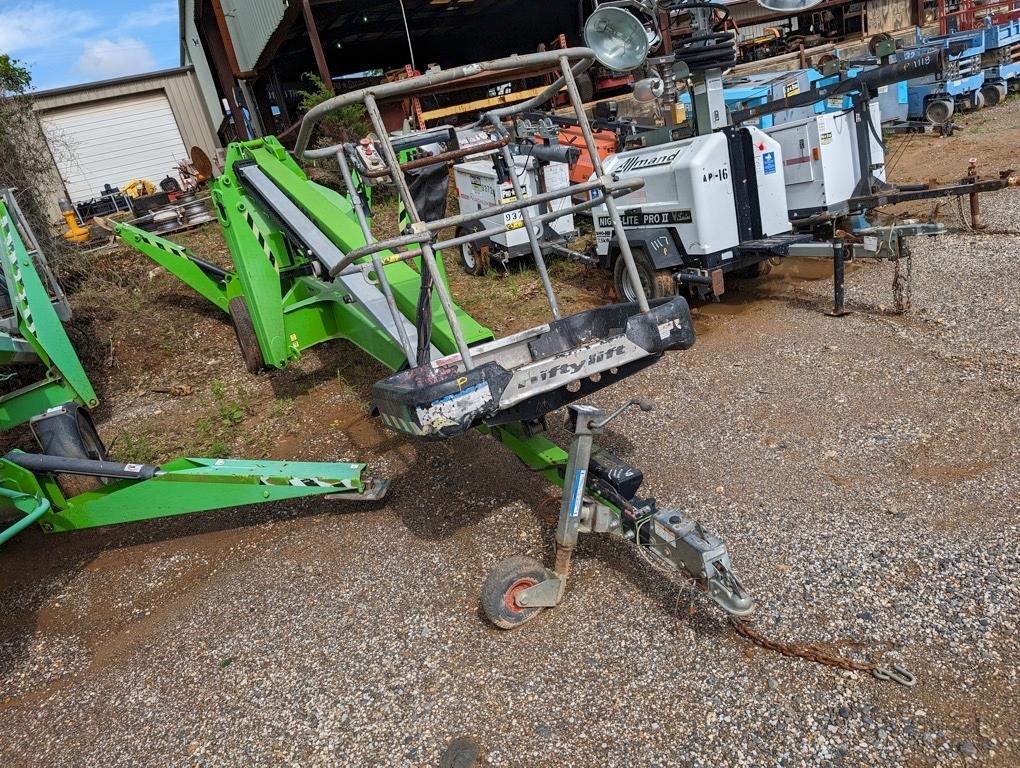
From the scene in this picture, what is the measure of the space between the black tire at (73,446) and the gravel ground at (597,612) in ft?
2.14

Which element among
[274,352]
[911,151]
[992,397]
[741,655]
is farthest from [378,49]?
[741,655]

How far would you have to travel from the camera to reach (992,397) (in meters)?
4.64

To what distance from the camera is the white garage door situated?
19.5 meters

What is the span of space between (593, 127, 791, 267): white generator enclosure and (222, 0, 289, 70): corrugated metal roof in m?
9.96

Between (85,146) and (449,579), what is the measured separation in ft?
68.3

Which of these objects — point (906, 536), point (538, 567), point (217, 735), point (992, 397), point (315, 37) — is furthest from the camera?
point (315, 37)

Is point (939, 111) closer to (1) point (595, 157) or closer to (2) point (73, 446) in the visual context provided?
(1) point (595, 157)

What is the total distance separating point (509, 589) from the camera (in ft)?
10.5

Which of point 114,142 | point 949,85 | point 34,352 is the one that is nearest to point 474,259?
point 34,352

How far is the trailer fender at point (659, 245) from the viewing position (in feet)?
22.9

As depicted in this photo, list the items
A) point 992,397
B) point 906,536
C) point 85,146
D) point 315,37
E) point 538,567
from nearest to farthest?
point 538,567
point 906,536
point 992,397
point 315,37
point 85,146

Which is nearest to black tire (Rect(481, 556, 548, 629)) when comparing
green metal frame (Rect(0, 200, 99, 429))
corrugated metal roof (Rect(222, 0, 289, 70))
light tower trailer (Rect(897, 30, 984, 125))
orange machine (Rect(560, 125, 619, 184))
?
green metal frame (Rect(0, 200, 99, 429))

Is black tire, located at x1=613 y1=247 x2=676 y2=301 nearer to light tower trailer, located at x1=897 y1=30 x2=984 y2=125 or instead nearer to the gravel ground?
the gravel ground

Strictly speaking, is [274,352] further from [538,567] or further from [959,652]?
[959,652]
